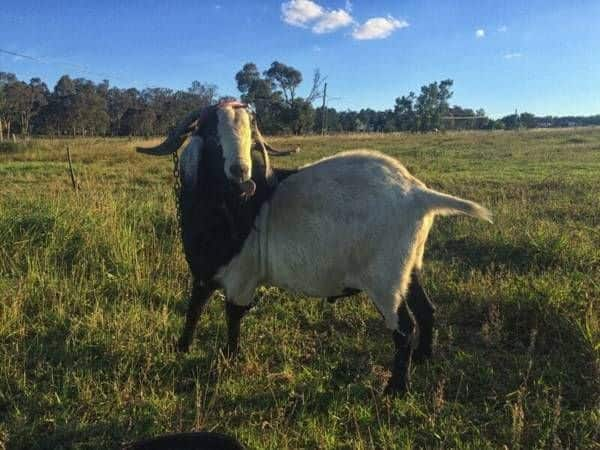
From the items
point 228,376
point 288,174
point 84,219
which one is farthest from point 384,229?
point 84,219

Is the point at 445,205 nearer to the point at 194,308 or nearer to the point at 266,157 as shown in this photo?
the point at 266,157

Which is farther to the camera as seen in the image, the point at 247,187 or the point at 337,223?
the point at 337,223

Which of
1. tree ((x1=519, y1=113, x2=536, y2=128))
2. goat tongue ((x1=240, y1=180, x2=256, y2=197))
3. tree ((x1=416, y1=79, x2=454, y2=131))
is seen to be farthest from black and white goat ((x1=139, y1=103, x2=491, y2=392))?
tree ((x1=519, y1=113, x2=536, y2=128))

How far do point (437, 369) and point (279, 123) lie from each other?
55.9m

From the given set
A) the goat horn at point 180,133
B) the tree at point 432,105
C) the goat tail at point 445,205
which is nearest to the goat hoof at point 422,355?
the goat tail at point 445,205

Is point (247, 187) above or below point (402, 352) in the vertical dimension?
above

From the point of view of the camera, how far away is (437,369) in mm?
3766

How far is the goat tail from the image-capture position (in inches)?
129

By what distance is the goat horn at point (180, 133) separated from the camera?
3531mm

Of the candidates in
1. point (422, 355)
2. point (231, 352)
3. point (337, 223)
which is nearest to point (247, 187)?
point (337, 223)

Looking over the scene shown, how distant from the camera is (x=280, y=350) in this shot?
Result: 3984 millimetres

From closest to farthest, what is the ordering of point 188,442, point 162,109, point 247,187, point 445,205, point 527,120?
point 188,442, point 247,187, point 445,205, point 162,109, point 527,120

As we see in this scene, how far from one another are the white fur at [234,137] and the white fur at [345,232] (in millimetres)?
512

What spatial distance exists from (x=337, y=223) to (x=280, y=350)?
1.34 meters
